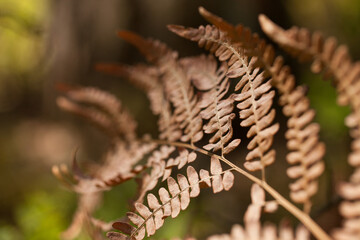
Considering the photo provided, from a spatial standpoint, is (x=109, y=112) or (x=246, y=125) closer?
(x=246, y=125)

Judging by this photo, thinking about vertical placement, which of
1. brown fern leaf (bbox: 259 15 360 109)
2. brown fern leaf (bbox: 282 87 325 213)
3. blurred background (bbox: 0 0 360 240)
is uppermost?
brown fern leaf (bbox: 259 15 360 109)

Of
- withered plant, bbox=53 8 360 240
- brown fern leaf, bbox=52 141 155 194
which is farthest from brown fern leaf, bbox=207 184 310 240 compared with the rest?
brown fern leaf, bbox=52 141 155 194

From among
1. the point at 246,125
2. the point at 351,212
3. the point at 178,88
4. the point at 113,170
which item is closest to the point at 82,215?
the point at 113,170

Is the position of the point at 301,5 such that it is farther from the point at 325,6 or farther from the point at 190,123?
the point at 190,123

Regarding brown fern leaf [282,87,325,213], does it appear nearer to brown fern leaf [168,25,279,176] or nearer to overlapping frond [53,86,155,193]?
brown fern leaf [168,25,279,176]

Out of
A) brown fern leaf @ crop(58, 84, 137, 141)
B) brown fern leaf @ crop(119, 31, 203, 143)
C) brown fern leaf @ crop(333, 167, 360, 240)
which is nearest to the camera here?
brown fern leaf @ crop(333, 167, 360, 240)

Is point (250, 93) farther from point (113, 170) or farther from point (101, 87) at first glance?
point (101, 87)

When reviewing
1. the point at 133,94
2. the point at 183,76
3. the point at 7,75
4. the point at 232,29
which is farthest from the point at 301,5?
the point at 7,75
